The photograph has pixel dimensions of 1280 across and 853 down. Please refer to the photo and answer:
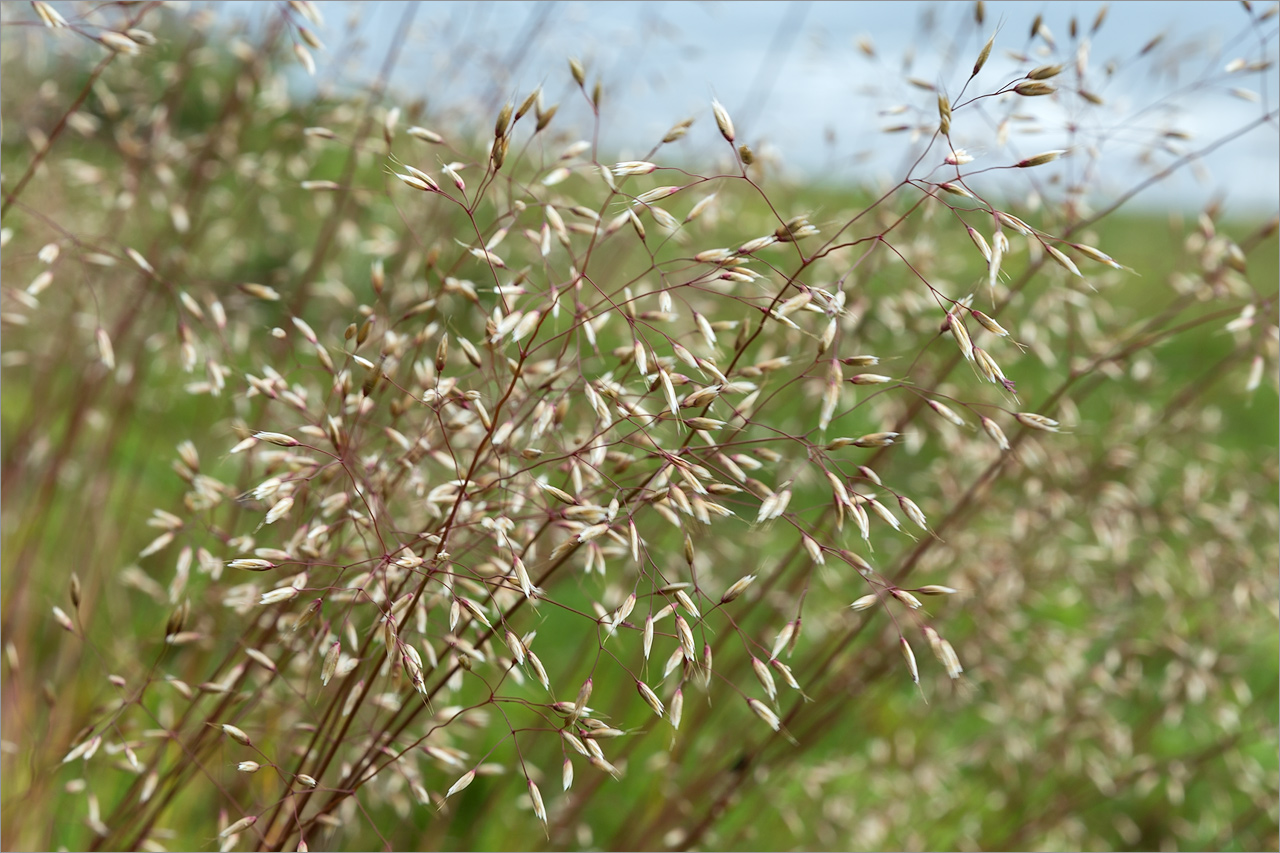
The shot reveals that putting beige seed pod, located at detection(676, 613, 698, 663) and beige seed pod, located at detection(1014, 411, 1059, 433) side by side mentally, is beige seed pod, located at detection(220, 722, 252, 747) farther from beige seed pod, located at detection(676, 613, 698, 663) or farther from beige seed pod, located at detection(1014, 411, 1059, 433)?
beige seed pod, located at detection(1014, 411, 1059, 433)

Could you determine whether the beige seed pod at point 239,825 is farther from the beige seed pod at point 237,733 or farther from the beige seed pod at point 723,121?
the beige seed pod at point 723,121

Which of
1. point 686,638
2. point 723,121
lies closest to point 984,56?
point 723,121

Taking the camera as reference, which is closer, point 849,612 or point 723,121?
point 723,121

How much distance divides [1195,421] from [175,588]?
313 centimetres

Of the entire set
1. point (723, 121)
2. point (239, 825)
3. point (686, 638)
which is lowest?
point (239, 825)

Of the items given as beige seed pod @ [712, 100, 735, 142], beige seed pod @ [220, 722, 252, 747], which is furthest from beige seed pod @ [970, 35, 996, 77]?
beige seed pod @ [220, 722, 252, 747]

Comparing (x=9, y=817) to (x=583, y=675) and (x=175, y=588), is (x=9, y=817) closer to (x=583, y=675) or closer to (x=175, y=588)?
(x=175, y=588)

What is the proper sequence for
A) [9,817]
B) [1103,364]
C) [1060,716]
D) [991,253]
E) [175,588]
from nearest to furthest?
[991,253] → [175,588] → [9,817] → [1103,364] → [1060,716]

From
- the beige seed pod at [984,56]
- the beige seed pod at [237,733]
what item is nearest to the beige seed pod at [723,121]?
the beige seed pod at [984,56]

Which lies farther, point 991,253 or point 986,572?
point 986,572

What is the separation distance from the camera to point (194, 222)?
8.99 ft

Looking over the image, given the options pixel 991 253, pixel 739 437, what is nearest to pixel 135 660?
pixel 739 437

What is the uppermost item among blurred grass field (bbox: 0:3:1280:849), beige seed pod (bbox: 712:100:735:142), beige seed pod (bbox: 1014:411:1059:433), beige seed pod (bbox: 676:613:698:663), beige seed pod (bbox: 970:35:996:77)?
beige seed pod (bbox: 970:35:996:77)

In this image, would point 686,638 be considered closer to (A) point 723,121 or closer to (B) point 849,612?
(A) point 723,121
